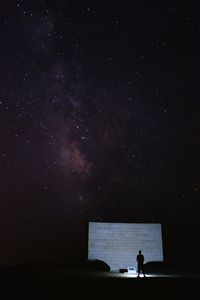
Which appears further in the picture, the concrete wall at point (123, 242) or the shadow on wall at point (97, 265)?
the concrete wall at point (123, 242)

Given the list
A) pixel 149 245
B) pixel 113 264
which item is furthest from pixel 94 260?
pixel 149 245

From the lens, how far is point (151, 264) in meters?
29.2

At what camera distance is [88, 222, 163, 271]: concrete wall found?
28375 millimetres

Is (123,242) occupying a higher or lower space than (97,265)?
higher

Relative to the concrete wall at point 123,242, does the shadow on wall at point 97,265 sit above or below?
below

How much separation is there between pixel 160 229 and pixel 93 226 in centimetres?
524

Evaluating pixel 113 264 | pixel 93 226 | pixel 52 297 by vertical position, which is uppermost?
pixel 93 226

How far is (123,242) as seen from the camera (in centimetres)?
2877

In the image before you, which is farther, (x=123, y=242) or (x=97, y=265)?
(x=123, y=242)

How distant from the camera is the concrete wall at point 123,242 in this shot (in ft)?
93.1

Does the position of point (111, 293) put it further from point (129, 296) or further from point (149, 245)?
point (149, 245)

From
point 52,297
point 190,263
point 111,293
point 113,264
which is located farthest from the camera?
point 190,263

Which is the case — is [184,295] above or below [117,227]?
below

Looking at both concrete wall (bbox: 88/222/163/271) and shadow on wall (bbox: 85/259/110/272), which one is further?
concrete wall (bbox: 88/222/163/271)
